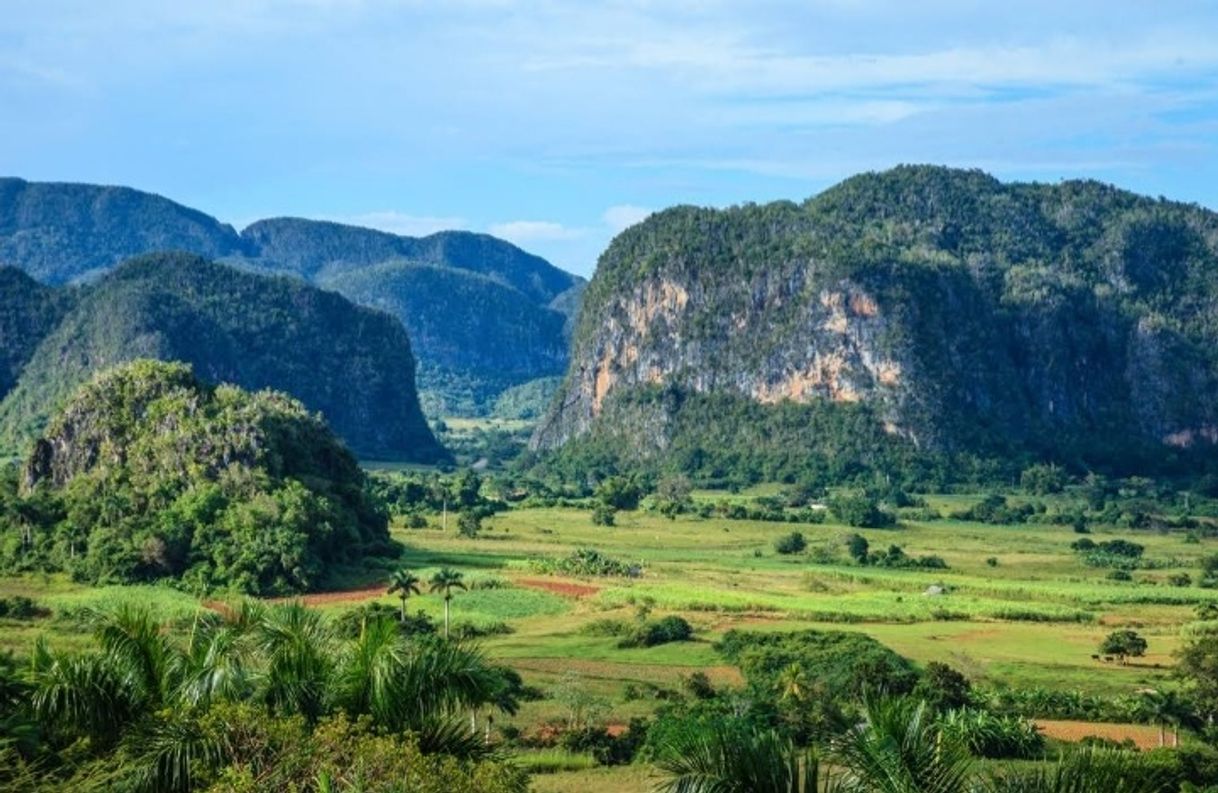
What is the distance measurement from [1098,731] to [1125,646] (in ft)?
37.7

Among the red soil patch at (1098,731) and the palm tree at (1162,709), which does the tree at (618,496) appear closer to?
the red soil patch at (1098,731)

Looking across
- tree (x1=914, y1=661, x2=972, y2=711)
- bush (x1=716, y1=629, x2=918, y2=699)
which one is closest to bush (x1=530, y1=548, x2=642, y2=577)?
bush (x1=716, y1=629, x2=918, y2=699)

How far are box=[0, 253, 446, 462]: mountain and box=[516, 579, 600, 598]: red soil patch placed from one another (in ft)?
327

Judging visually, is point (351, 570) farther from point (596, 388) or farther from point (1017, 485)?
point (596, 388)

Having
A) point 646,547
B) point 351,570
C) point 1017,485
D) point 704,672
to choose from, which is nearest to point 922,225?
point 1017,485

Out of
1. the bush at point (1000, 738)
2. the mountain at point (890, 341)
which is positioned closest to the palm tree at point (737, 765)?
the bush at point (1000, 738)

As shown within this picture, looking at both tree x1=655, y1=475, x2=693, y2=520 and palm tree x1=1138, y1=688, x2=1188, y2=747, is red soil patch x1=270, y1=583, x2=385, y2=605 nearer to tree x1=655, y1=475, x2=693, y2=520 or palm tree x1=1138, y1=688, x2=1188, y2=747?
palm tree x1=1138, y1=688, x2=1188, y2=747

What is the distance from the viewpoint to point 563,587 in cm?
7100

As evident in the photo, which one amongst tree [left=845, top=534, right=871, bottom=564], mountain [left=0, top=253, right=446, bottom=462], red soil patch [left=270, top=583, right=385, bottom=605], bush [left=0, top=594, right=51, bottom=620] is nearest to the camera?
bush [left=0, top=594, right=51, bottom=620]

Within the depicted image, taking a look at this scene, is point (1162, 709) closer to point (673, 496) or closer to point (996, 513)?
point (996, 513)

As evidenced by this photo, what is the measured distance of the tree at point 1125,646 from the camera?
5462 cm

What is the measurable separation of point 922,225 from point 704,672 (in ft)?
476

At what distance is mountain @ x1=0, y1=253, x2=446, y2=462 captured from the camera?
17188cm

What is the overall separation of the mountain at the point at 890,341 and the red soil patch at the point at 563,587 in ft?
239
